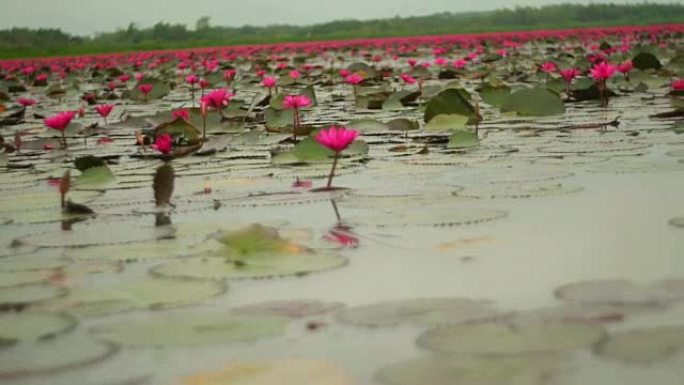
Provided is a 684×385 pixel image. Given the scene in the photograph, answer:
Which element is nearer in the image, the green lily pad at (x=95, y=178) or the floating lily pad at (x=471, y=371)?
the floating lily pad at (x=471, y=371)

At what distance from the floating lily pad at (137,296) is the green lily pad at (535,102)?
2.48 meters

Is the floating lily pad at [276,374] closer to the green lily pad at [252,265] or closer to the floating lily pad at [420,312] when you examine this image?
the floating lily pad at [420,312]

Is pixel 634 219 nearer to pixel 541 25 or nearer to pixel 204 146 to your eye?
pixel 204 146

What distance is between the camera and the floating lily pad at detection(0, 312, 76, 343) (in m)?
1.04

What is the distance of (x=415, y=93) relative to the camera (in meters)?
4.36

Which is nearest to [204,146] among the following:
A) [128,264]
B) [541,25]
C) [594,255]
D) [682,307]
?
[128,264]

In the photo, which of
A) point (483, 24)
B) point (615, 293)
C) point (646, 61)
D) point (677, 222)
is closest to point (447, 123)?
point (677, 222)

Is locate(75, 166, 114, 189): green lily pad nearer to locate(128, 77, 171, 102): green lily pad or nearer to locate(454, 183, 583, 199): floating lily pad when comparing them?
locate(454, 183, 583, 199): floating lily pad

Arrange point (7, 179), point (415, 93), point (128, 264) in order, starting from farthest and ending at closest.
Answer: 1. point (415, 93)
2. point (7, 179)
3. point (128, 264)

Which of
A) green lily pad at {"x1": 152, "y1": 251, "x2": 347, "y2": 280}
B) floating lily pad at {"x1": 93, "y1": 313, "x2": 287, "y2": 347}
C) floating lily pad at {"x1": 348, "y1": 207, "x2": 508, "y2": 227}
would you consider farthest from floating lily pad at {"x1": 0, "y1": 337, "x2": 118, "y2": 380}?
floating lily pad at {"x1": 348, "y1": 207, "x2": 508, "y2": 227}

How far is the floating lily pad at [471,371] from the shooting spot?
0.81 meters

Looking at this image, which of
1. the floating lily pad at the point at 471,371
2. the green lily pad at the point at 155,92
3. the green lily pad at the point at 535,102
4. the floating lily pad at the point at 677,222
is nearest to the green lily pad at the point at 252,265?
the floating lily pad at the point at 471,371

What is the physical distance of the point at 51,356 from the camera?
3.19 ft

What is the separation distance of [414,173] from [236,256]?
2.89ft
